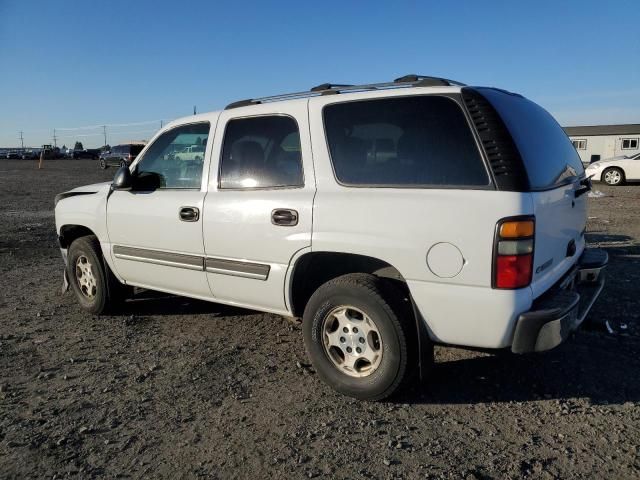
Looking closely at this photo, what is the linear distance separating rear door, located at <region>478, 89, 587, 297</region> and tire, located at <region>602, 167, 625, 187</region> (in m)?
17.3

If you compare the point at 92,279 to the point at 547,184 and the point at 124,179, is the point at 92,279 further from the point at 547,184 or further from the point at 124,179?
the point at 547,184

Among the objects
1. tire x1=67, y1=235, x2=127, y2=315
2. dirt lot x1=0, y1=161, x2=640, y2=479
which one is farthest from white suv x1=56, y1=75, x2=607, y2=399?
tire x1=67, y1=235, x2=127, y2=315

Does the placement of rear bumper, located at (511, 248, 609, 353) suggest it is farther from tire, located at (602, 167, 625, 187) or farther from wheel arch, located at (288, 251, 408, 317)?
tire, located at (602, 167, 625, 187)

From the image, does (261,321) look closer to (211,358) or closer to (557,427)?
(211,358)

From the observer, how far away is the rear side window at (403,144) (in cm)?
300

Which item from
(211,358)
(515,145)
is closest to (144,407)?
(211,358)

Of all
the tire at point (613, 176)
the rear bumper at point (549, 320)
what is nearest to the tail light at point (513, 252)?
the rear bumper at point (549, 320)

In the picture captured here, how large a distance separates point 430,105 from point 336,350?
1689mm

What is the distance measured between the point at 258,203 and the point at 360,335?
1158 mm

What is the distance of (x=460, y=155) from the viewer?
9.84 ft

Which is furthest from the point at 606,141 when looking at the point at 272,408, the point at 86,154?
the point at 86,154

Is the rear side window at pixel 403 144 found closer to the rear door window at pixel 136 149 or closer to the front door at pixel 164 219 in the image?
the front door at pixel 164 219

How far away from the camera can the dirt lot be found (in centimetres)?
276

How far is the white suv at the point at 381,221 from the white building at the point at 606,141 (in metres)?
41.8
